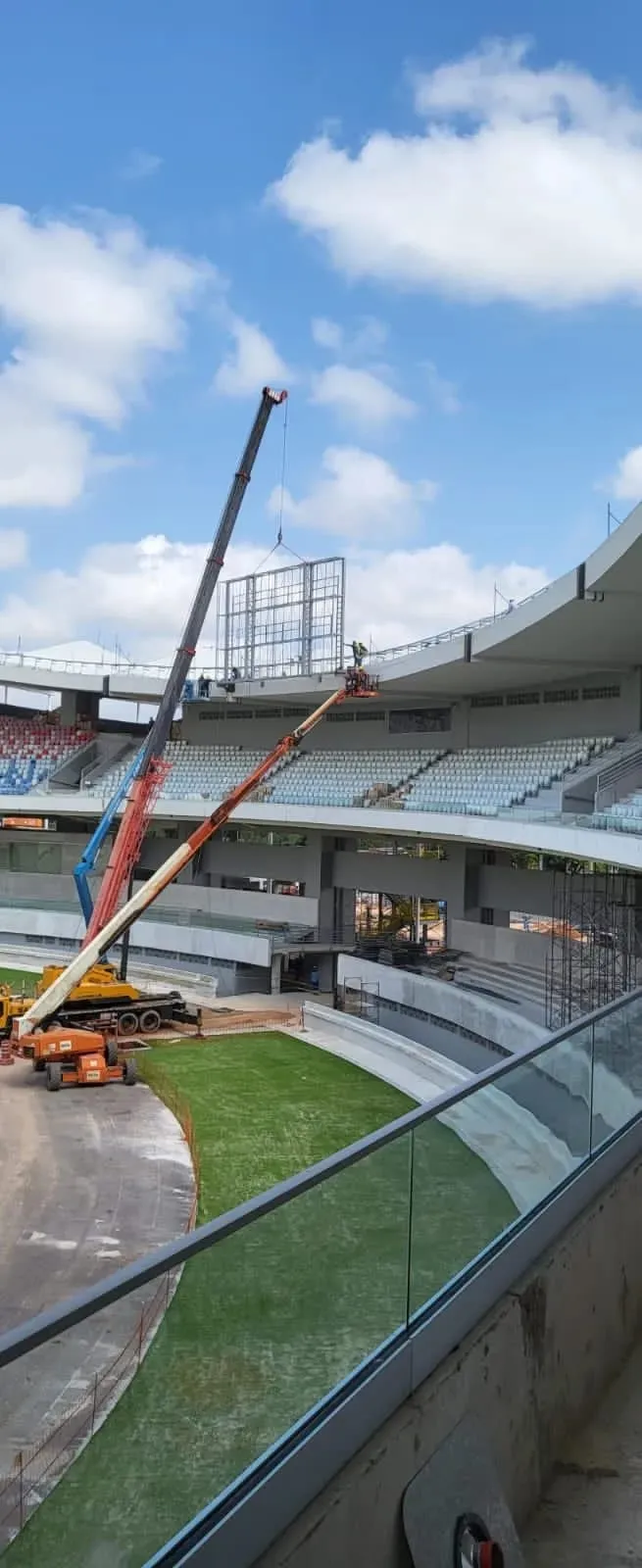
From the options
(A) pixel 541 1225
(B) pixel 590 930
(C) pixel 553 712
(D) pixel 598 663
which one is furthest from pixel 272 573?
(A) pixel 541 1225

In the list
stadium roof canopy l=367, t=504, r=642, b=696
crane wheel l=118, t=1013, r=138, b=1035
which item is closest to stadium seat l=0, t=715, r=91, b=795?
stadium roof canopy l=367, t=504, r=642, b=696

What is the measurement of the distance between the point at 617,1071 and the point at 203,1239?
299 centimetres

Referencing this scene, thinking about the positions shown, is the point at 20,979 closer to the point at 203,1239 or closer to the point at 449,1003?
the point at 449,1003

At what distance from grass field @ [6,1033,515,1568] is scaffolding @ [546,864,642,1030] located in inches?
566

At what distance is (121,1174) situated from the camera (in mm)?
16141

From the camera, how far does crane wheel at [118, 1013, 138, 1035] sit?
25020 millimetres

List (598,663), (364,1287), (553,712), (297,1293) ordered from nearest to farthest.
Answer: (297,1293) → (364,1287) → (598,663) → (553,712)

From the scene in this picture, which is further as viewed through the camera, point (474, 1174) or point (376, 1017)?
point (376, 1017)

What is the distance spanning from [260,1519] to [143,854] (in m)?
41.6

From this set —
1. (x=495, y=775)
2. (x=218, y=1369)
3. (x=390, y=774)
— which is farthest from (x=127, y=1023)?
(x=218, y=1369)

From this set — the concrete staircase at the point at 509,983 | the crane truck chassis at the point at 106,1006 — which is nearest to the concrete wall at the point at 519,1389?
the concrete staircase at the point at 509,983

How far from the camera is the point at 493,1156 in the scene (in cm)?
421

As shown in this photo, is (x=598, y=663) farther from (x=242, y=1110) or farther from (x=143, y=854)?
(x=143, y=854)

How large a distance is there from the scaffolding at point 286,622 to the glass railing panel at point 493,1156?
3072cm
